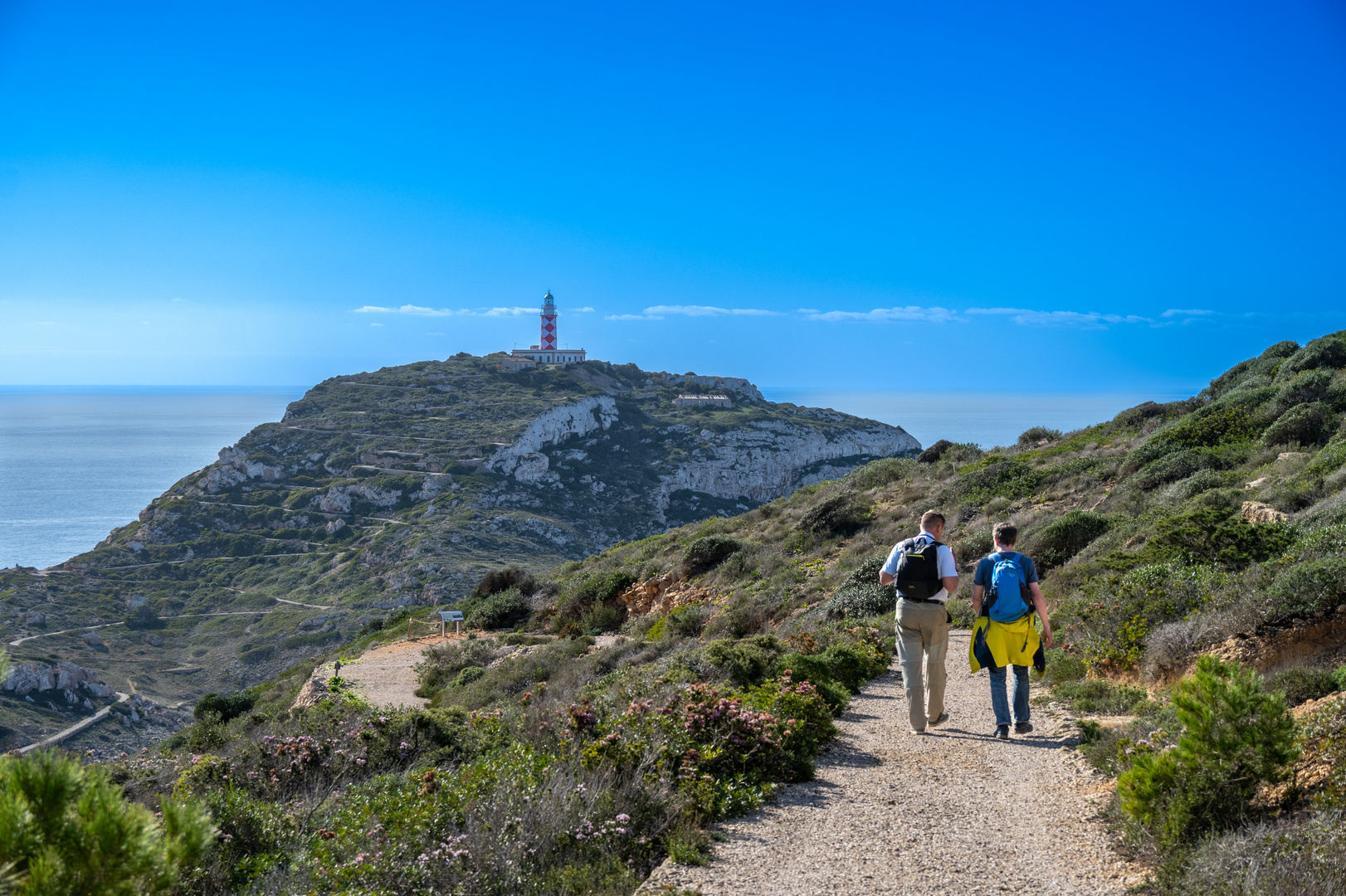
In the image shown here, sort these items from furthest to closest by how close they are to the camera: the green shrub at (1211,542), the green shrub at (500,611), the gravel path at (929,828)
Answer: the green shrub at (500,611) → the green shrub at (1211,542) → the gravel path at (929,828)

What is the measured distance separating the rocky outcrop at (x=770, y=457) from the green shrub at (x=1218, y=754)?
81977 millimetres

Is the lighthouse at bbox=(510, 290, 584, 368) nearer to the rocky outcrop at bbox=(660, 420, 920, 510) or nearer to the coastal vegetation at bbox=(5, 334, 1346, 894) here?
the rocky outcrop at bbox=(660, 420, 920, 510)

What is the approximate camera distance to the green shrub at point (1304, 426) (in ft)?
46.5

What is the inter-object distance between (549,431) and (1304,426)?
81.8 meters

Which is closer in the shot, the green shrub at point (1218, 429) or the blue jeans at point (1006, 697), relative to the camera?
the blue jeans at point (1006, 697)

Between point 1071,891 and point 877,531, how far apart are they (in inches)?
567

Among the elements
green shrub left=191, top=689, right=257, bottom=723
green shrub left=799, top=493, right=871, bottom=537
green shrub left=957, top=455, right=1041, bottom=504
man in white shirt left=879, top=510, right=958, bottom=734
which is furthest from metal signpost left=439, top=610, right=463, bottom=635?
man in white shirt left=879, top=510, right=958, bottom=734

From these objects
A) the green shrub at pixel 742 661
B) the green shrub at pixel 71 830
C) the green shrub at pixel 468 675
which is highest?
the green shrub at pixel 71 830

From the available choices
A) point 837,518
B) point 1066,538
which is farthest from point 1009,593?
point 837,518

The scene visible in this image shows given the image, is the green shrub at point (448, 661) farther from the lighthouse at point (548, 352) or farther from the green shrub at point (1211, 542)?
the lighthouse at point (548, 352)

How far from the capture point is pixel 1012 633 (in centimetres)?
566

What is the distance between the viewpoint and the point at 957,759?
537cm

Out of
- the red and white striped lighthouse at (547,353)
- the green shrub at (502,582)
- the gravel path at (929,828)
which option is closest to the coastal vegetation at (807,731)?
the gravel path at (929,828)

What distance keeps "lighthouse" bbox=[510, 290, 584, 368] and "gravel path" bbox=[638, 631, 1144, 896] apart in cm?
11463
